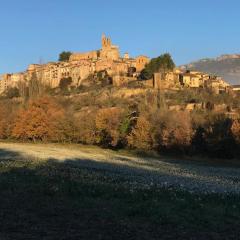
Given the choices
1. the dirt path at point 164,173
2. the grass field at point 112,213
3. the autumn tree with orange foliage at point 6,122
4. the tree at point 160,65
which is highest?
the tree at point 160,65

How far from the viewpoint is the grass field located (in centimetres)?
1178

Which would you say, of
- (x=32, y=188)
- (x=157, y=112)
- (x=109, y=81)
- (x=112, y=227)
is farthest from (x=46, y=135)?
(x=112, y=227)

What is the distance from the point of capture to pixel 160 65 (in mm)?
165875

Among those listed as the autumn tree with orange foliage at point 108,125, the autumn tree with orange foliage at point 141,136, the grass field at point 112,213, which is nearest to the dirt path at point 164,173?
the grass field at point 112,213

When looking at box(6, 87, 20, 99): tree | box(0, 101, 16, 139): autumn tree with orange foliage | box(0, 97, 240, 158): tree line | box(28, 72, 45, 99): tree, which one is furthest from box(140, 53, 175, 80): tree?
box(0, 101, 16, 139): autumn tree with orange foliage

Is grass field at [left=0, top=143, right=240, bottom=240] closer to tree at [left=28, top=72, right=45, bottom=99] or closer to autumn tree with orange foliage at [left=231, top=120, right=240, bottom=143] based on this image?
autumn tree with orange foliage at [left=231, top=120, right=240, bottom=143]

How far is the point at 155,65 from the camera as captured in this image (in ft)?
547

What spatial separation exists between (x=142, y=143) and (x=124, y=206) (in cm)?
7179

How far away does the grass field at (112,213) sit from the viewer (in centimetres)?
1178

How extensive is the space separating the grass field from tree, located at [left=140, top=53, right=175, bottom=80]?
145m

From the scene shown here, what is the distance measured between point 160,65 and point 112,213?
153 m

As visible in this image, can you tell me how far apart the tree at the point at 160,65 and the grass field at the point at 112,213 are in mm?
144828

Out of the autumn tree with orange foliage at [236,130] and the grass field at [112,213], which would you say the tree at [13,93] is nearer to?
the autumn tree with orange foliage at [236,130]

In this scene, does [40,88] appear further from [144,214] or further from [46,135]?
[144,214]
